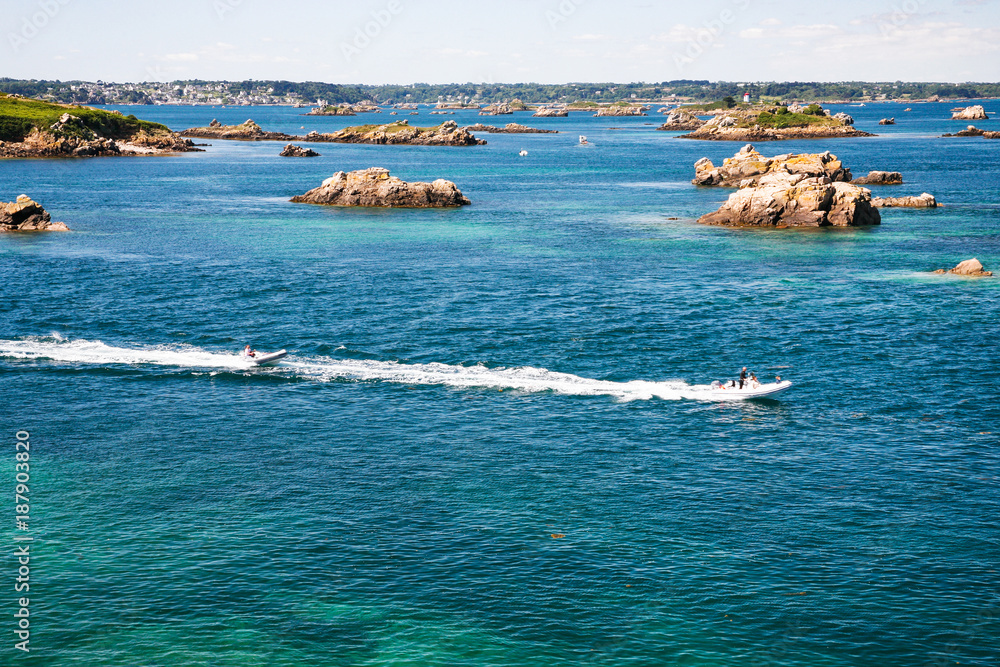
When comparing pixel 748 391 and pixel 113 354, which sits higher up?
pixel 113 354

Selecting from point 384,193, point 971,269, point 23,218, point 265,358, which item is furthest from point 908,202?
point 23,218

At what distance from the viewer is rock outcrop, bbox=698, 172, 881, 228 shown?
488ft

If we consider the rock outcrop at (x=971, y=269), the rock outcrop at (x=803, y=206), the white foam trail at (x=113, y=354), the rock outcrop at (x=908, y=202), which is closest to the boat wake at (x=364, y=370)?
the white foam trail at (x=113, y=354)

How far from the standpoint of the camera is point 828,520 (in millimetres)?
50125

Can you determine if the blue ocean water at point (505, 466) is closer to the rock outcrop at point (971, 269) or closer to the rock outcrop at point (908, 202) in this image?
the rock outcrop at point (971, 269)

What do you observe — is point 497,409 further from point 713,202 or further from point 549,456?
point 713,202

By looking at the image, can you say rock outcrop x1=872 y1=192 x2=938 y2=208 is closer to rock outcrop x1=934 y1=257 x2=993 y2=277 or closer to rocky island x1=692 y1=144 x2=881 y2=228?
rocky island x1=692 y1=144 x2=881 y2=228

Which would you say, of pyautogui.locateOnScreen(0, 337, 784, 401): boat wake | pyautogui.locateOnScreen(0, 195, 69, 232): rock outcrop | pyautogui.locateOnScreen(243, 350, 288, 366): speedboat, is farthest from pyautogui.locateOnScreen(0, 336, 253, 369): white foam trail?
pyautogui.locateOnScreen(0, 195, 69, 232): rock outcrop

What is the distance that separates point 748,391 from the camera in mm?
68312

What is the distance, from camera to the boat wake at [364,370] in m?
70.8

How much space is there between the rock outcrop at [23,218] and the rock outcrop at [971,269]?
132 m

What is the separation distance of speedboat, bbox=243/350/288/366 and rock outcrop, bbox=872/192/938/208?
133821mm

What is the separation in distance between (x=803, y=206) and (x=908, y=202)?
1522 inches

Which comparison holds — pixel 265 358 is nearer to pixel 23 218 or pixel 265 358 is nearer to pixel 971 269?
pixel 971 269
